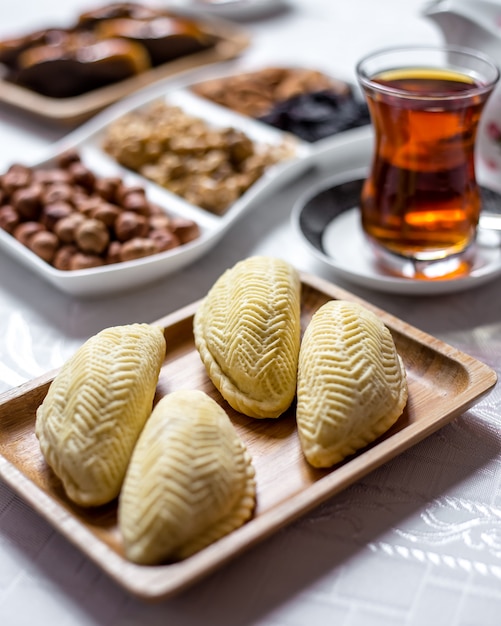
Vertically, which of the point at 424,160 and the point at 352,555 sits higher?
the point at 424,160

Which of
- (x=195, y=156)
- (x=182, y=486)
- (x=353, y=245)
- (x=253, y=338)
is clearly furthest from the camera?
(x=195, y=156)

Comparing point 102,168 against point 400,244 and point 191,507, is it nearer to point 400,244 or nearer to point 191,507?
point 400,244

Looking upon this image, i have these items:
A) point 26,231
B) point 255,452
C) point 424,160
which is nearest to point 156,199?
point 26,231

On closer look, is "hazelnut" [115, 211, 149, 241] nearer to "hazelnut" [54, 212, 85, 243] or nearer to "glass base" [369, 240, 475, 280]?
"hazelnut" [54, 212, 85, 243]

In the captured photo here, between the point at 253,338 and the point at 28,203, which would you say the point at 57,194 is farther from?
the point at 253,338

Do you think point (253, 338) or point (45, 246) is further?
point (45, 246)

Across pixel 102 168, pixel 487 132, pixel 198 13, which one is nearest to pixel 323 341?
pixel 487 132
